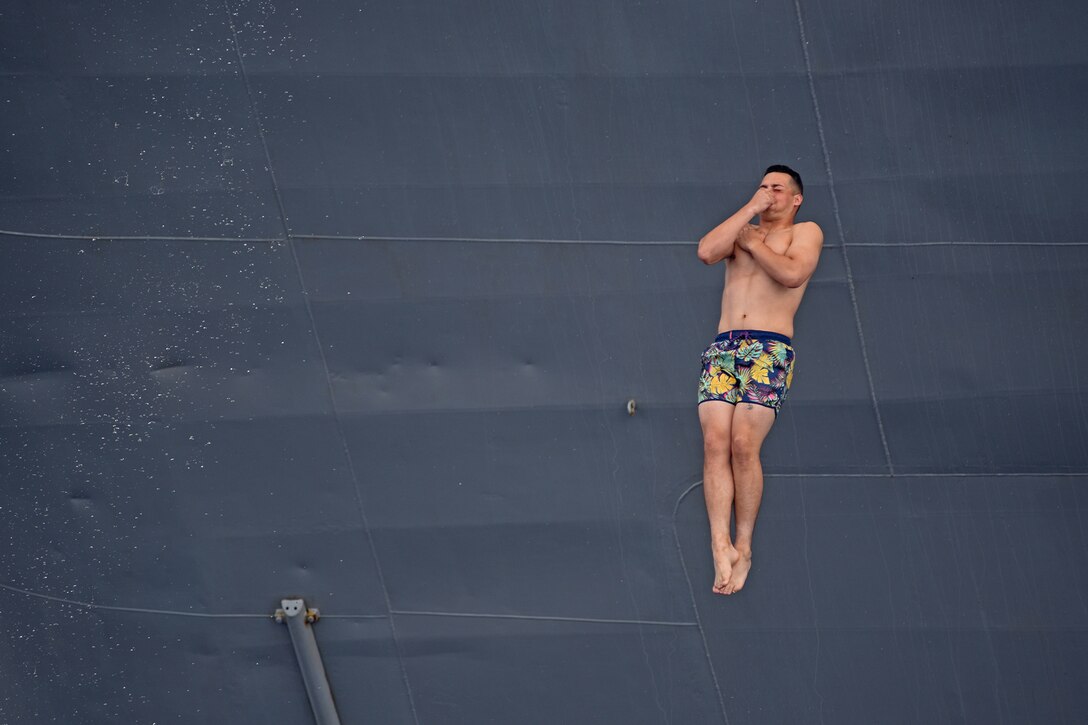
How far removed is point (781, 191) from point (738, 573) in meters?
1.49

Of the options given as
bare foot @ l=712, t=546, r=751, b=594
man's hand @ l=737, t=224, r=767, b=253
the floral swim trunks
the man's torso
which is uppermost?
man's hand @ l=737, t=224, r=767, b=253

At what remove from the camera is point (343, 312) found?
255 inches

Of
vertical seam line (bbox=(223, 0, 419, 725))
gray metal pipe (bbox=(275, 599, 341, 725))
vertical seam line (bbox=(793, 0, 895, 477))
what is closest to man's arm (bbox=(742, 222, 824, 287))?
vertical seam line (bbox=(793, 0, 895, 477))

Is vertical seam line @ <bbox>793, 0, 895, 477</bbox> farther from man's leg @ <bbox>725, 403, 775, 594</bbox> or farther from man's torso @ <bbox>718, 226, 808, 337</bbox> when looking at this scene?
man's leg @ <bbox>725, 403, 775, 594</bbox>

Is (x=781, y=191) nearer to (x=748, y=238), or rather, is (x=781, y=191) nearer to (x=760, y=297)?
(x=748, y=238)

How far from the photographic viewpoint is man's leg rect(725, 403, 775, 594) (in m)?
5.30

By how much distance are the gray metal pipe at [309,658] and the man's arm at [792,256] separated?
2869 mm

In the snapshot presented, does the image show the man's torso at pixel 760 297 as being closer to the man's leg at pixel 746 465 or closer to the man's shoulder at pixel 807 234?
the man's shoulder at pixel 807 234

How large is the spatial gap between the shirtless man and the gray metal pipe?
2.29 m

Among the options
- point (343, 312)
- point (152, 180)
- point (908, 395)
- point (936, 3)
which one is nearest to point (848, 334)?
point (908, 395)

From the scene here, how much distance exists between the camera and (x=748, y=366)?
5.33 m

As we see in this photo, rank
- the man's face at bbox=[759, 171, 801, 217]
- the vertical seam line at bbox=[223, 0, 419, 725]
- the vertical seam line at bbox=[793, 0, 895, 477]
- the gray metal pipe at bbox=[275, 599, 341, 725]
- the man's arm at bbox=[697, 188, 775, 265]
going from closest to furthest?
→ the man's arm at bbox=[697, 188, 775, 265] → the man's face at bbox=[759, 171, 801, 217] → the vertical seam line at bbox=[793, 0, 895, 477] → the vertical seam line at bbox=[223, 0, 419, 725] → the gray metal pipe at bbox=[275, 599, 341, 725]

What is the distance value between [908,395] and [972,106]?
1.36 meters

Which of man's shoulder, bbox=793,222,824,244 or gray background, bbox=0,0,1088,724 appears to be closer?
man's shoulder, bbox=793,222,824,244
